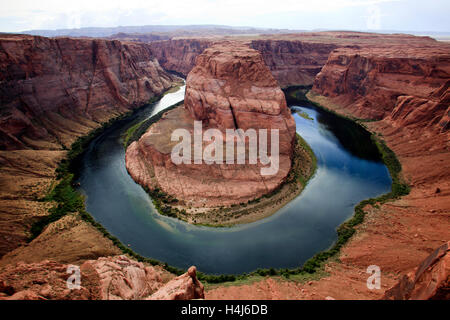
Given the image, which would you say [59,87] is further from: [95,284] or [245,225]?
[95,284]

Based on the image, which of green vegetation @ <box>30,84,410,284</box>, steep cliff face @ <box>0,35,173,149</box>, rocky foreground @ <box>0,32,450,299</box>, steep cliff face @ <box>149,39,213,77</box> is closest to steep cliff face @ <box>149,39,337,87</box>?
rocky foreground @ <box>0,32,450,299</box>

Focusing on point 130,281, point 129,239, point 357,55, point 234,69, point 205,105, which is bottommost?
point 129,239

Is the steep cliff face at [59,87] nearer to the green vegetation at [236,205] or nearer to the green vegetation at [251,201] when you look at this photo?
the green vegetation at [251,201]

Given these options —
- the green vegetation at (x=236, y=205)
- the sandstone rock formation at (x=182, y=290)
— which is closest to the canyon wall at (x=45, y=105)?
the green vegetation at (x=236, y=205)

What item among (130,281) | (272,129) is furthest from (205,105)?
(130,281)
